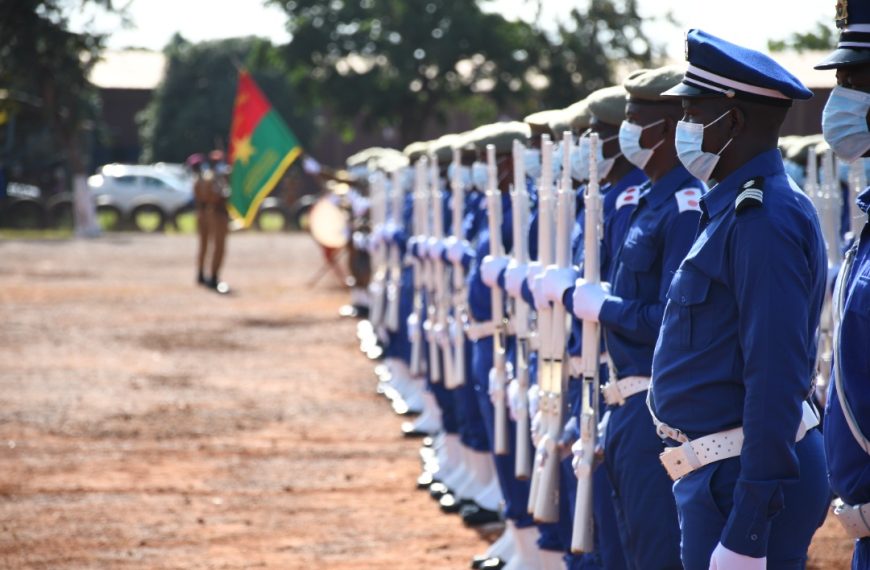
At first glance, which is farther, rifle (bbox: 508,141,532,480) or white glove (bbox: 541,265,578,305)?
rifle (bbox: 508,141,532,480)

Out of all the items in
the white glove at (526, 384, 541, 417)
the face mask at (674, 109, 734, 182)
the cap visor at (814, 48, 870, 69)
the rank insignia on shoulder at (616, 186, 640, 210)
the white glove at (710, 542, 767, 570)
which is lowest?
the white glove at (526, 384, 541, 417)

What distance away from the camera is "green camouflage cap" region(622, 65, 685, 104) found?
4.89 meters

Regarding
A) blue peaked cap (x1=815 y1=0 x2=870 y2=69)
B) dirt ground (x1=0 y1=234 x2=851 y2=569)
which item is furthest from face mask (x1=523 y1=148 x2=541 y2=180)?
blue peaked cap (x1=815 y1=0 x2=870 y2=69)

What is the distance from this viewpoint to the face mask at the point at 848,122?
10.8 ft

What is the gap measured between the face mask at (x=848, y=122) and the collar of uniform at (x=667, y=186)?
4.67 ft

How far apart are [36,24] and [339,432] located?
33.8 meters

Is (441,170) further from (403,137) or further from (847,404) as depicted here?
(403,137)

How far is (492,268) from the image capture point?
24.1 feet

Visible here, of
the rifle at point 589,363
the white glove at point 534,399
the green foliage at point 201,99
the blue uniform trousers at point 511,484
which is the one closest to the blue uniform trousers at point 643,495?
the rifle at point 589,363

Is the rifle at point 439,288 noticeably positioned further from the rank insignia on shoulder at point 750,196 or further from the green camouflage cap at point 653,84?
the rank insignia on shoulder at point 750,196

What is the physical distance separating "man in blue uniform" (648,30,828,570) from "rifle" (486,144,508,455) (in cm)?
335

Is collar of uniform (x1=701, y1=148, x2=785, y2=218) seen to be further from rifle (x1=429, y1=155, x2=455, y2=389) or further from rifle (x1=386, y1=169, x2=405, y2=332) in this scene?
rifle (x1=386, y1=169, x2=405, y2=332)

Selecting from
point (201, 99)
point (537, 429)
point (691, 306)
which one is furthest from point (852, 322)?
point (201, 99)

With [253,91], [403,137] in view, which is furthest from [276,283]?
[403,137]
